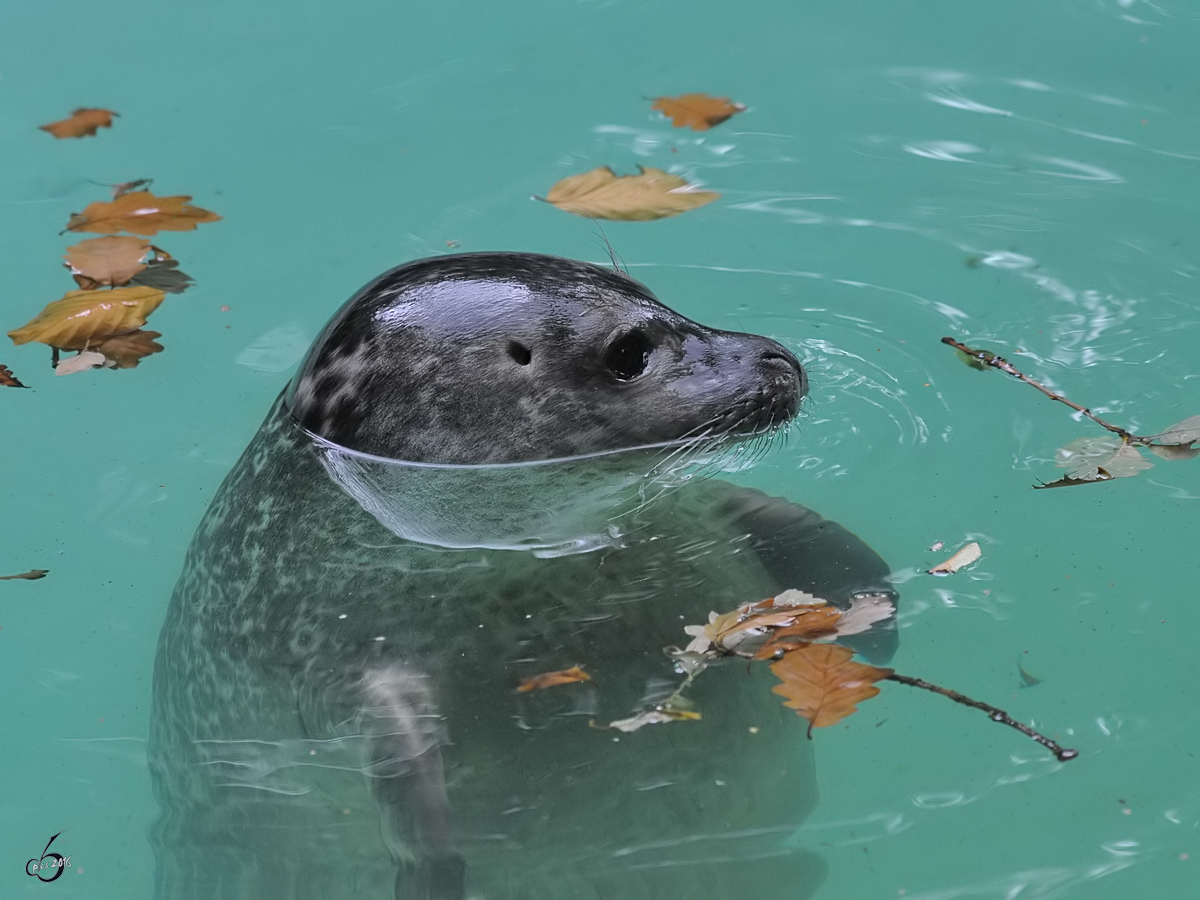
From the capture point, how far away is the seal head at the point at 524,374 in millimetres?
3674

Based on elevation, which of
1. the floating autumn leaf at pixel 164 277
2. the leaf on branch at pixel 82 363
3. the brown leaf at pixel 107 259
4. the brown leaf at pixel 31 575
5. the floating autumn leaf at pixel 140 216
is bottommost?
the brown leaf at pixel 31 575

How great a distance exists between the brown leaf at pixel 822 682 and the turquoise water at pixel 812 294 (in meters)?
0.06

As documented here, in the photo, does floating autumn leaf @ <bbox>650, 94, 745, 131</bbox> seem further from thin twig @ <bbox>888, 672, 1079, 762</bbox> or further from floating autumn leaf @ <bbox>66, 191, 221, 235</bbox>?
thin twig @ <bbox>888, 672, 1079, 762</bbox>

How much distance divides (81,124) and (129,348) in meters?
2.20

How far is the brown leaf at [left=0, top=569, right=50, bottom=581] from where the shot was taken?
4504 millimetres

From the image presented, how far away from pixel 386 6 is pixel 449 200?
2.22 meters

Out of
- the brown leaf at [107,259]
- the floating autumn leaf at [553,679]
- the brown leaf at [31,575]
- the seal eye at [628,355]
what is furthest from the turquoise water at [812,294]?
the seal eye at [628,355]

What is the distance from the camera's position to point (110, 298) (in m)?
5.52

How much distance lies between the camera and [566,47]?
24.0 feet

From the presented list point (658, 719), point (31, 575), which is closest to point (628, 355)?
A: point (658, 719)

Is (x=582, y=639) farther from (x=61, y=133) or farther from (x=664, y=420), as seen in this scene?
(x=61, y=133)

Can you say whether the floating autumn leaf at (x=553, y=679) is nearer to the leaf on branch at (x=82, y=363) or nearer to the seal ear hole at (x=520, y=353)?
the seal ear hole at (x=520, y=353)

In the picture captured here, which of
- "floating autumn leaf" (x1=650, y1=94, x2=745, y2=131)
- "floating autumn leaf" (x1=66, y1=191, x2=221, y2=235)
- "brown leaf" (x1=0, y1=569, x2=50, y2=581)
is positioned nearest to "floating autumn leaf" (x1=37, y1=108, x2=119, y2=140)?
"floating autumn leaf" (x1=66, y1=191, x2=221, y2=235)

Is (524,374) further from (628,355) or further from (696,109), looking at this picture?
(696,109)
